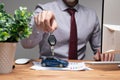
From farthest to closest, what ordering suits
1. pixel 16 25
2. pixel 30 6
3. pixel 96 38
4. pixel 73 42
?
pixel 30 6, pixel 96 38, pixel 73 42, pixel 16 25

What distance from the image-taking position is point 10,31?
96 cm

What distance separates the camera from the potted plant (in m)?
0.95

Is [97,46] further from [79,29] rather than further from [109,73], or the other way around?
[109,73]

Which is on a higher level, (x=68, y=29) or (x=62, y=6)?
(x=62, y=6)

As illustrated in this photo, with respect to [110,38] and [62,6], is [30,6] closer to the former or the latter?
[62,6]

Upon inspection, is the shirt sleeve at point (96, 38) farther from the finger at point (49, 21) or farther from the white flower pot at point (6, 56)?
the white flower pot at point (6, 56)

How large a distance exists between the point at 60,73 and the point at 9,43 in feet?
0.85

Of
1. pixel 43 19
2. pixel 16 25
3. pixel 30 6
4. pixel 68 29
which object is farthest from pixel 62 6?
pixel 16 25

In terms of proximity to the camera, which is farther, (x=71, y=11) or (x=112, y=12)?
(x=71, y=11)

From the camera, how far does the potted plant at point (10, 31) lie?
95cm

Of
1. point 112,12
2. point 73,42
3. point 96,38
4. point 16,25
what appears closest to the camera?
point 16,25

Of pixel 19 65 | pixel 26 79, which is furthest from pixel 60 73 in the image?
pixel 19 65

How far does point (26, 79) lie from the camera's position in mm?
916

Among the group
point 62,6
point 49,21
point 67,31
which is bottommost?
point 67,31
